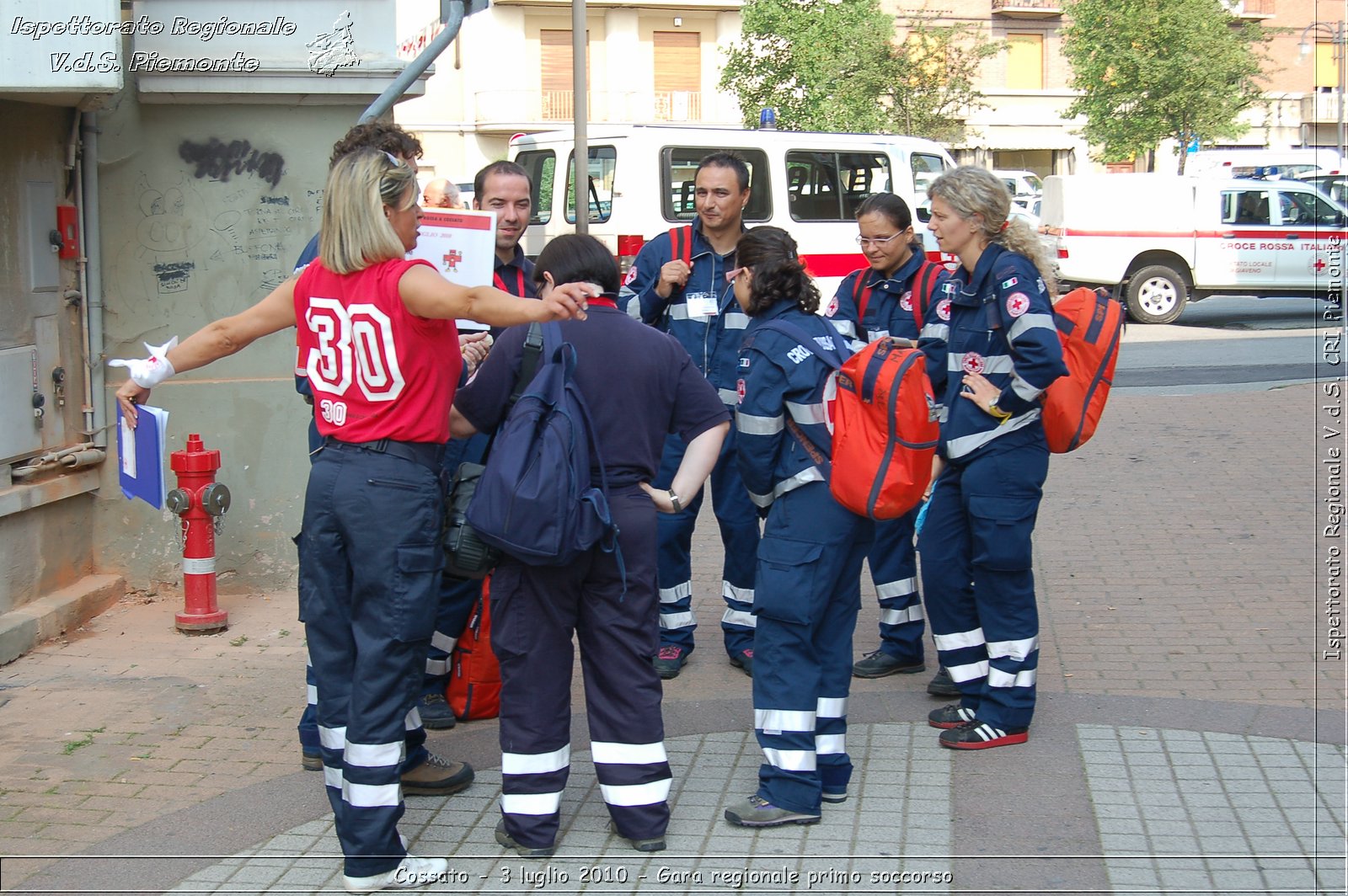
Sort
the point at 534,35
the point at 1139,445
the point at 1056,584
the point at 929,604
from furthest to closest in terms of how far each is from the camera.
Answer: the point at 534,35 → the point at 1139,445 → the point at 1056,584 → the point at 929,604

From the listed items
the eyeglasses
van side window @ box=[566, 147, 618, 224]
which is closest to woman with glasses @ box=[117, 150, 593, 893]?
the eyeglasses

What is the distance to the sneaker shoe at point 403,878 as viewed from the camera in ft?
12.6

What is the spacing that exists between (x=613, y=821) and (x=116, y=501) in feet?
12.5

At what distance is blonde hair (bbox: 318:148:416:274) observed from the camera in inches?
147

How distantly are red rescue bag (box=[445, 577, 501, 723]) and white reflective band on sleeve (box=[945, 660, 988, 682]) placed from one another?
1738 millimetres

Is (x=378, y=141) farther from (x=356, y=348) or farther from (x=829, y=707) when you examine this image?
(x=829, y=707)

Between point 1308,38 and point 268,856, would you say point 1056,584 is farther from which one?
point 1308,38

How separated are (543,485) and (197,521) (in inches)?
127

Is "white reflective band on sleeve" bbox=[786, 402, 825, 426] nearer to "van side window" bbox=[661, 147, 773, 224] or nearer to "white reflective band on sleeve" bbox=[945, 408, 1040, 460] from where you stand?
"white reflective band on sleeve" bbox=[945, 408, 1040, 460]

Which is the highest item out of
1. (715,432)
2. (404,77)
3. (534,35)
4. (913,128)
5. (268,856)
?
(534,35)

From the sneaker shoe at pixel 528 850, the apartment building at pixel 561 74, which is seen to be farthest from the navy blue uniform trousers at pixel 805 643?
the apartment building at pixel 561 74

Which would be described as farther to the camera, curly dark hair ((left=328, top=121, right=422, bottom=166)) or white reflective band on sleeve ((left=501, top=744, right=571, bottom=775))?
curly dark hair ((left=328, top=121, right=422, bottom=166))

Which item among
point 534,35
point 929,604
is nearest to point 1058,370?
point 929,604

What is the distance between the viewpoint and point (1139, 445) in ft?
34.8
